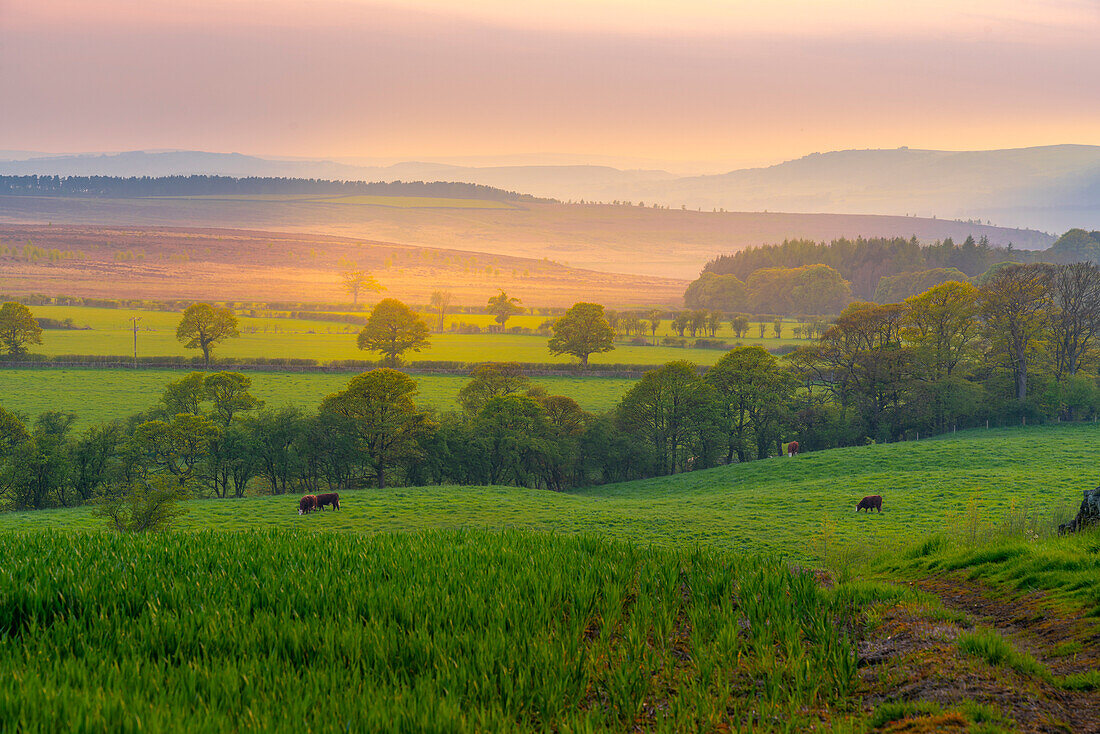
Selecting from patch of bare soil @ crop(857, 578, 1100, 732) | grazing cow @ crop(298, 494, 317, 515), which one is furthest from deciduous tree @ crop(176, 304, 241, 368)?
patch of bare soil @ crop(857, 578, 1100, 732)

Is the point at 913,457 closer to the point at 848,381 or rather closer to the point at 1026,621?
the point at 848,381

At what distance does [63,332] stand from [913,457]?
17754cm

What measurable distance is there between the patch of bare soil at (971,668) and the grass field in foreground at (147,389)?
86807mm

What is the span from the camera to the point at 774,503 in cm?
4316

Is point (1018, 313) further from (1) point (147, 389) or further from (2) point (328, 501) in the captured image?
(1) point (147, 389)

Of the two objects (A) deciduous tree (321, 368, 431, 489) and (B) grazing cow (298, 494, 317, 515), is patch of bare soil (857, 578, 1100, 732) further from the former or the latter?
(A) deciduous tree (321, 368, 431, 489)

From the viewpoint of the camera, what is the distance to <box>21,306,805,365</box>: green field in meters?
142

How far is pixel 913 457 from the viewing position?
180 feet

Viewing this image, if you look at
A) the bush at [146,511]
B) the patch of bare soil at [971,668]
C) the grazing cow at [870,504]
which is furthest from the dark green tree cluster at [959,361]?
the patch of bare soil at [971,668]

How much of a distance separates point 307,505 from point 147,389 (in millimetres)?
74720

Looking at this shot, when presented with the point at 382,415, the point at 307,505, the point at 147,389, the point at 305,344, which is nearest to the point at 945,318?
the point at 382,415

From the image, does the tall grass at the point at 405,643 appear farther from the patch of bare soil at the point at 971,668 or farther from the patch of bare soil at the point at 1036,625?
the patch of bare soil at the point at 1036,625

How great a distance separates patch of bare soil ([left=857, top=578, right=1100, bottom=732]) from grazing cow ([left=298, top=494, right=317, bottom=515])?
4417 cm

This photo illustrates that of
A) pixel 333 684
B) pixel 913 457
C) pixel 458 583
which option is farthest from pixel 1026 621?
pixel 913 457
